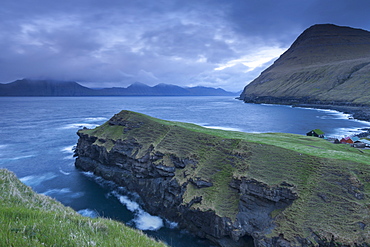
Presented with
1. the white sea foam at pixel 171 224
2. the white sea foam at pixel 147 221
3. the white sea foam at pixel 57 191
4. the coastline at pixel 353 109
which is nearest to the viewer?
the white sea foam at pixel 171 224

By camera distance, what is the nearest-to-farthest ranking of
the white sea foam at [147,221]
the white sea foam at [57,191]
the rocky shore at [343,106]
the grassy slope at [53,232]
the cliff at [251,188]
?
the grassy slope at [53,232]
the cliff at [251,188]
the white sea foam at [147,221]
the white sea foam at [57,191]
the rocky shore at [343,106]

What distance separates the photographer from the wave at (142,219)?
29.0 meters

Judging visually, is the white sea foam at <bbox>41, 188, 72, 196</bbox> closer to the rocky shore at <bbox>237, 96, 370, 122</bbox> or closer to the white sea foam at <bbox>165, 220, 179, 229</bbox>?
the white sea foam at <bbox>165, 220, 179, 229</bbox>

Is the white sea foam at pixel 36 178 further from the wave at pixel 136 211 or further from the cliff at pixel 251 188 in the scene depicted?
the cliff at pixel 251 188

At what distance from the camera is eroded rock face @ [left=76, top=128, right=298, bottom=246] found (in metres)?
22.8

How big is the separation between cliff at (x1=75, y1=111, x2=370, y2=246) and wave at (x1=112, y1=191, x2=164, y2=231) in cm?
A: 123

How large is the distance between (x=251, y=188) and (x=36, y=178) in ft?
140

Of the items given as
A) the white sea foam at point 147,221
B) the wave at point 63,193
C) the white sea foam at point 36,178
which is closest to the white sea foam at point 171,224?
the white sea foam at point 147,221

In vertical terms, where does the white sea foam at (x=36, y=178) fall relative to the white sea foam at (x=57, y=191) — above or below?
above

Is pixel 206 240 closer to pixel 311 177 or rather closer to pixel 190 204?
pixel 190 204

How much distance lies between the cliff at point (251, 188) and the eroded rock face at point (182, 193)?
0.11 meters

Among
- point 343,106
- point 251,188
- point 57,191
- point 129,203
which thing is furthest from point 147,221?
point 343,106

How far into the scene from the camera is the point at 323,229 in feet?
62.4

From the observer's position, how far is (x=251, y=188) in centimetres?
2467
